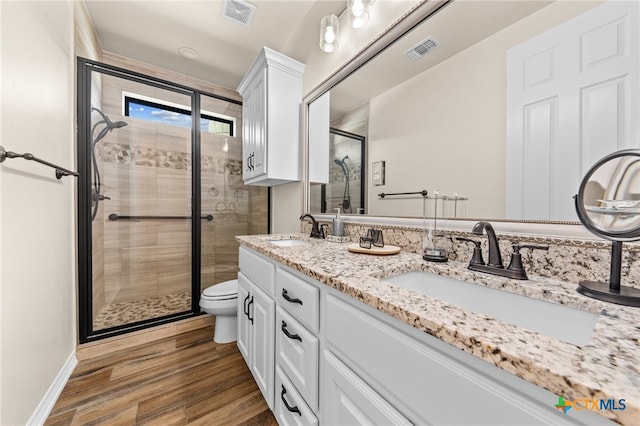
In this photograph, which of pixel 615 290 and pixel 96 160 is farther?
pixel 96 160

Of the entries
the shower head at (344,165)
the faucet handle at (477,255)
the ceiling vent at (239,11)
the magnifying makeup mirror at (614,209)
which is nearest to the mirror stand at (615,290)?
the magnifying makeup mirror at (614,209)

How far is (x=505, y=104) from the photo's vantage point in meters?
0.86

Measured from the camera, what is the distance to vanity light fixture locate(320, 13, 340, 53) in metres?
1.54

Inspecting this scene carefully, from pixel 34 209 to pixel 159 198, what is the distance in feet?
4.28

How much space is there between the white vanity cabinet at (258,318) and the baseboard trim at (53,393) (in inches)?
36.1

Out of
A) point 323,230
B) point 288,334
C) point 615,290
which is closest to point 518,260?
point 615,290

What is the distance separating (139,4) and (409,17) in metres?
1.89

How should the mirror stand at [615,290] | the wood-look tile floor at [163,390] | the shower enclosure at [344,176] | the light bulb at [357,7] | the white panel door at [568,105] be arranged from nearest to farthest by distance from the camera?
the mirror stand at [615,290] → the white panel door at [568,105] → the wood-look tile floor at [163,390] → the light bulb at [357,7] → the shower enclosure at [344,176]

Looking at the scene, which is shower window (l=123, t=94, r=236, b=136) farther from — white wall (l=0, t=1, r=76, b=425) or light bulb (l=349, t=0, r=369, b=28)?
light bulb (l=349, t=0, r=369, b=28)

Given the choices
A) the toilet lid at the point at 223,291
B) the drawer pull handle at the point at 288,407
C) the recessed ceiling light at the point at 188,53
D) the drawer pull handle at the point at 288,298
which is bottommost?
the drawer pull handle at the point at 288,407

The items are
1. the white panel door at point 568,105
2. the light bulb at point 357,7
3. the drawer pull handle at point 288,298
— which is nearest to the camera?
the white panel door at point 568,105

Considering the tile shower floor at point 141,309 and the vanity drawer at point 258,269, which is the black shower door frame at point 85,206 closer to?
the tile shower floor at point 141,309

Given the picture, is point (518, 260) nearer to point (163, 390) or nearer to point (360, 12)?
point (360, 12)

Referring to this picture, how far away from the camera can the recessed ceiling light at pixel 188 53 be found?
2186 mm
